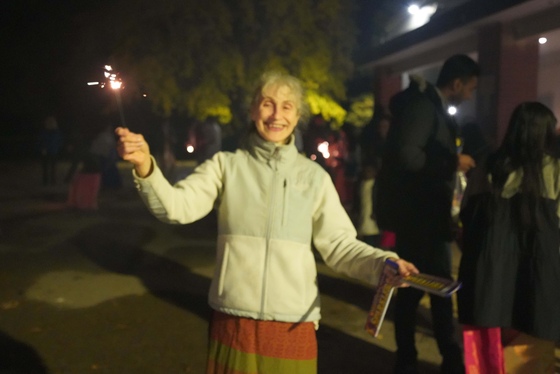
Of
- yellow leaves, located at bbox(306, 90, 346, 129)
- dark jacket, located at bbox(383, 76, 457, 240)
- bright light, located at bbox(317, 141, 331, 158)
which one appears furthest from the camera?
yellow leaves, located at bbox(306, 90, 346, 129)

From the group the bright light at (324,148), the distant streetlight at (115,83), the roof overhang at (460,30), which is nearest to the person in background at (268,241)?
the distant streetlight at (115,83)

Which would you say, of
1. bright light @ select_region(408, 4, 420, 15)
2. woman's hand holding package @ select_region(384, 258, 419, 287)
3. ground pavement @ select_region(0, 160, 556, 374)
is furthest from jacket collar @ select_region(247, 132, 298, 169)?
bright light @ select_region(408, 4, 420, 15)

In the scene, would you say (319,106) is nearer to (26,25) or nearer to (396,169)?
(26,25)

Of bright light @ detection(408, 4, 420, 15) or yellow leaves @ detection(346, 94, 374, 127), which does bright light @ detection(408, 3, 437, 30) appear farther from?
yellow leaves @ detection(346, 94, 374, 127)

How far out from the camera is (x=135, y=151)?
7.66 ft

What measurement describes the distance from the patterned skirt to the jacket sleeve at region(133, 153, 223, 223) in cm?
45

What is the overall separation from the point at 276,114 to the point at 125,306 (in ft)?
13.1

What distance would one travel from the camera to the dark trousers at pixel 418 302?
4.05 meters

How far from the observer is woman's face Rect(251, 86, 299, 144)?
2.70 meters

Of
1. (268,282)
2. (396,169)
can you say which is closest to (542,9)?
(396,169)

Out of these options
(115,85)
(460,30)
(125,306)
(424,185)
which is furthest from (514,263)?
(460,30)

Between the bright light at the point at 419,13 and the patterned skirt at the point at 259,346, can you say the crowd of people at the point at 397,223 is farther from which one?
the bright light at the point at 419,13

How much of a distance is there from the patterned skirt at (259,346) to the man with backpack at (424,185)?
1.56m

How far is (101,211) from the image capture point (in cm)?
1271
